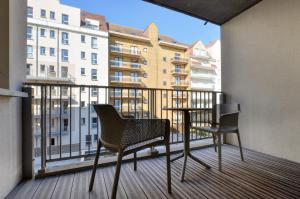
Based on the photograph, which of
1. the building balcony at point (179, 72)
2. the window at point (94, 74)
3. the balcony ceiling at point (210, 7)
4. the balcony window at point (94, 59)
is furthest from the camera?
the building balcony at point (179, 72)

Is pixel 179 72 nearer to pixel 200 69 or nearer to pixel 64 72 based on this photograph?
pixel 200 69

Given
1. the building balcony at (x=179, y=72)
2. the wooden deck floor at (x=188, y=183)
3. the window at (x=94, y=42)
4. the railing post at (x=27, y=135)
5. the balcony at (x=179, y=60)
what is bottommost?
the wooden deck floor at (x=188, y=183)

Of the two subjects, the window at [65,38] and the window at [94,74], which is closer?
the window at [94,74]

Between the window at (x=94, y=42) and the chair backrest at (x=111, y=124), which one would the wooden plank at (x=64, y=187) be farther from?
the window at (x=94, y=42)

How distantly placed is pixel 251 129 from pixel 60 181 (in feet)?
9.39

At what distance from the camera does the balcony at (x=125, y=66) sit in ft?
41.6

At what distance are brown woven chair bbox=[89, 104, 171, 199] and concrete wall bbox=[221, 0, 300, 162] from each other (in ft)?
6.24

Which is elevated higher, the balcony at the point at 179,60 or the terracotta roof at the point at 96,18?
the terracotta roof at the point at 96,18

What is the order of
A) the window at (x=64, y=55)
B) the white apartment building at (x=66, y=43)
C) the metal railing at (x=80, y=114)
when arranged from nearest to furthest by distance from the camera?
the metal railing at (x=80, y=114)
the white apartment building at (x=66, y=43)
the window at (x=64, y=55)

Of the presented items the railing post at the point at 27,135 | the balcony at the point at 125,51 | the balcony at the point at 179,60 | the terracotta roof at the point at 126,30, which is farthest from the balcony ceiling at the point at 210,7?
the balcony at the point at 179,60

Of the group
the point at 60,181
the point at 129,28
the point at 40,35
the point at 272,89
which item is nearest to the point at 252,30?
the point at 272,89

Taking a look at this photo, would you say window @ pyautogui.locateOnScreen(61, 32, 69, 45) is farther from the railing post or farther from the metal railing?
the railing post

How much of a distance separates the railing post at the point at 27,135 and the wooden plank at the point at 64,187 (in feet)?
1.15

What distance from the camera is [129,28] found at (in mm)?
14516
